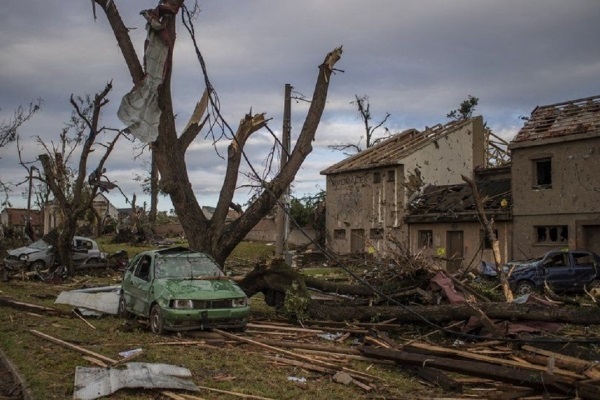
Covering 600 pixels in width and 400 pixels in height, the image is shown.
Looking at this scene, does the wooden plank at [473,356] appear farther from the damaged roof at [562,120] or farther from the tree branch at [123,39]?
the damaged roof at [562,120]

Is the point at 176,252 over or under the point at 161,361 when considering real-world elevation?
over

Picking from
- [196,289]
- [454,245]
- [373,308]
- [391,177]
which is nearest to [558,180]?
[454,245]

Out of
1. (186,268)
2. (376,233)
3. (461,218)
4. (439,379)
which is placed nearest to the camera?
(439,379)

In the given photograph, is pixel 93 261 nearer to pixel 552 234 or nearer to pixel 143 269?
pixel 143 269

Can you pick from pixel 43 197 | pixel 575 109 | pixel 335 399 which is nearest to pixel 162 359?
pixel 335 399

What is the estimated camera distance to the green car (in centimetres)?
1130

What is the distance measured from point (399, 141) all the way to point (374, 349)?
100 feet

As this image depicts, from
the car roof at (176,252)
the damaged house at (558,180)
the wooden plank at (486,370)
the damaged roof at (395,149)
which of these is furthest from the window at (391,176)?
the wooden plank at (486,370)

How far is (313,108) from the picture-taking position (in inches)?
575

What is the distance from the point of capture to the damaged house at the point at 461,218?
2747 centimetres

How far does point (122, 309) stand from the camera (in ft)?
46.1

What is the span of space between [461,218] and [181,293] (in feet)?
65.6

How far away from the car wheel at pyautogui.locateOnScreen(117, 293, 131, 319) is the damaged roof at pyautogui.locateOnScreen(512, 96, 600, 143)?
20.0 meters

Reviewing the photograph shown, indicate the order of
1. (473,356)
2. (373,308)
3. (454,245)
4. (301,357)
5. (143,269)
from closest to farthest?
(473,356)
(301,357)
(373,308)
(143,269)
(454,245)
